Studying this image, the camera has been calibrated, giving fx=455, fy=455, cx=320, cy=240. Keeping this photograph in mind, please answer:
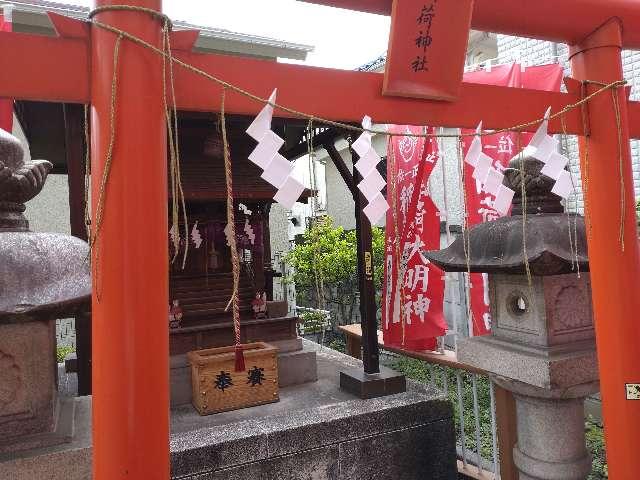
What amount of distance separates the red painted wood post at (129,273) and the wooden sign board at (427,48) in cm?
135

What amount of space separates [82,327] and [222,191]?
2.53 meters

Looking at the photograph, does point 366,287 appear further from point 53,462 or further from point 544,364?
point 53,462

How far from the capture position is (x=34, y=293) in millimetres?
2383

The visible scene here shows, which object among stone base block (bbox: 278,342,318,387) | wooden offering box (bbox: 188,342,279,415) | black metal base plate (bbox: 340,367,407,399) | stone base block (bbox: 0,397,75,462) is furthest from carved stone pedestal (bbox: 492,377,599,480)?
stone base block (bbox: 0,397,75,462)

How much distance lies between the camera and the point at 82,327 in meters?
5.04

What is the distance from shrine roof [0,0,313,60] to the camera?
8.43 meters

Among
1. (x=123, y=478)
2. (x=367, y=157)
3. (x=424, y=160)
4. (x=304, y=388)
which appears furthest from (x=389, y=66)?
(x=304, y=388)

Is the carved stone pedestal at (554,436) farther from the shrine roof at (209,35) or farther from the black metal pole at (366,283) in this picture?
the shrine roof at (209,35)

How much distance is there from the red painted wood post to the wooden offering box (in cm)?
388

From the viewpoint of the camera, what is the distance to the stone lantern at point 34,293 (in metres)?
2.46

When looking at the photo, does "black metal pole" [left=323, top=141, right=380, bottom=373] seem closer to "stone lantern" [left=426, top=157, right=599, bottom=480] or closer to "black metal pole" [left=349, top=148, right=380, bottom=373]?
"black metal pole" [left=349, top=148, right=380, bottom=373]

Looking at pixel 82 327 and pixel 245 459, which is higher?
pixel 82 327

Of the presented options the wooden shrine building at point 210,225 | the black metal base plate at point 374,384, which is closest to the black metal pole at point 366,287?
the black metal base plate at point 374,384

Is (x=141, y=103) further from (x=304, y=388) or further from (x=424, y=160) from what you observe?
(x=304, y=388)
